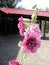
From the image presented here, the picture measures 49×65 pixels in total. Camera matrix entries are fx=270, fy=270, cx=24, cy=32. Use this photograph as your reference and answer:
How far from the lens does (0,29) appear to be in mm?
28500

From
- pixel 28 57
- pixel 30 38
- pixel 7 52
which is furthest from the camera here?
pixel 7 52

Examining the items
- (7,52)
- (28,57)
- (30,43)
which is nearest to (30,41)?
(30,43)

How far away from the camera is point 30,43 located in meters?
1.50

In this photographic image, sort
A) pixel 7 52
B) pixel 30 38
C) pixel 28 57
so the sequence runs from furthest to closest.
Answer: pixel 7 52
pixel 28 57
pixel 30 38

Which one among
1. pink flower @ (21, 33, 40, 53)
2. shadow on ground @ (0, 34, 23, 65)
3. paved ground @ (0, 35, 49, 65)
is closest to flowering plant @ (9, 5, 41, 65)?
pink flower @ (21, 33, 40, 53)

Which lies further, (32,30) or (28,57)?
(28,57)

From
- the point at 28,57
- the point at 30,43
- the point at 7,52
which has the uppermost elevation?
the point at 30,43

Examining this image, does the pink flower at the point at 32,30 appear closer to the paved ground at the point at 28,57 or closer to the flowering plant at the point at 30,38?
the flowering plant at the point at 30,38

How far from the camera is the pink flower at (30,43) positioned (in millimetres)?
1471

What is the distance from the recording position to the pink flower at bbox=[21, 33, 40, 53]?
147 centimetres

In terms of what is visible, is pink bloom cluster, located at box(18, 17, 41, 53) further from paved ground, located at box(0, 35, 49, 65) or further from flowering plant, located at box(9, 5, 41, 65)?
paved ground, located at box(0, 35, 49, 65)

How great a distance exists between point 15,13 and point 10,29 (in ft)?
15.1

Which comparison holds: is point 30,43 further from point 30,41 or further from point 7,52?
point 7,52

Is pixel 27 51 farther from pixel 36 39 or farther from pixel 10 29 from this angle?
pixel 10 29
